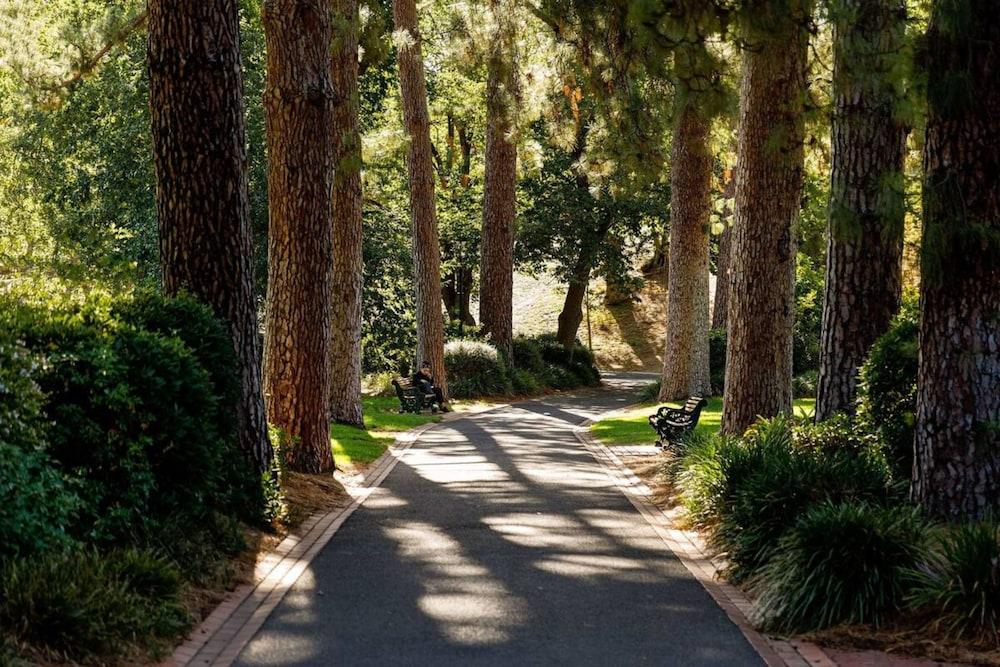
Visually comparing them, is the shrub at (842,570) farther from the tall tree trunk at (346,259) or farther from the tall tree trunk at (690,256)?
the tall tree trunk at (690,256)

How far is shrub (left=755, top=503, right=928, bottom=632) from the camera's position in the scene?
7.36 metres

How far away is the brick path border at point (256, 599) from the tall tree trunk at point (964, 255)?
4.96m

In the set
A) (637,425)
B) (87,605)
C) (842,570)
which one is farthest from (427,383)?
(87,605)

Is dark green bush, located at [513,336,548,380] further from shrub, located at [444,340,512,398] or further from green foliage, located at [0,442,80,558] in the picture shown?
green foliage, located at [0,442,80,558]

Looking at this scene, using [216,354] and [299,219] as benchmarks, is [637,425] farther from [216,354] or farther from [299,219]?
[216,354]

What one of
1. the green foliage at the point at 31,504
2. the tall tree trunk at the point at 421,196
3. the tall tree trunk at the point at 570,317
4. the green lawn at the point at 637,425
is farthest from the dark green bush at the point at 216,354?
the tall tree trunk at the point at 570,317

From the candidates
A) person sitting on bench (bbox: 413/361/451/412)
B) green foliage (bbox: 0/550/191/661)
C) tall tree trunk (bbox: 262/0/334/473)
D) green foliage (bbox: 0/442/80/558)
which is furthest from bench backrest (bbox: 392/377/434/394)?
green foliage (bbox: 0/442/80/558)

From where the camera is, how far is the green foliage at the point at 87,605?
6012 millimetres

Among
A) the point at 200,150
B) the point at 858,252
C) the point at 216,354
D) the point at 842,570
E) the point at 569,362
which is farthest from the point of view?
the point at 569,362

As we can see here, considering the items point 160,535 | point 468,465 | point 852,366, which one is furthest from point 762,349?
point 160,535

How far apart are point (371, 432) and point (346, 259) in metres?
3.27

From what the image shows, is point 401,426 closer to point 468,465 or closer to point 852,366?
point 468,465

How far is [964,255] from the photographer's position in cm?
846

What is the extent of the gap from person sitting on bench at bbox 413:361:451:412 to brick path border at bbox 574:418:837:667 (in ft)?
33.4
